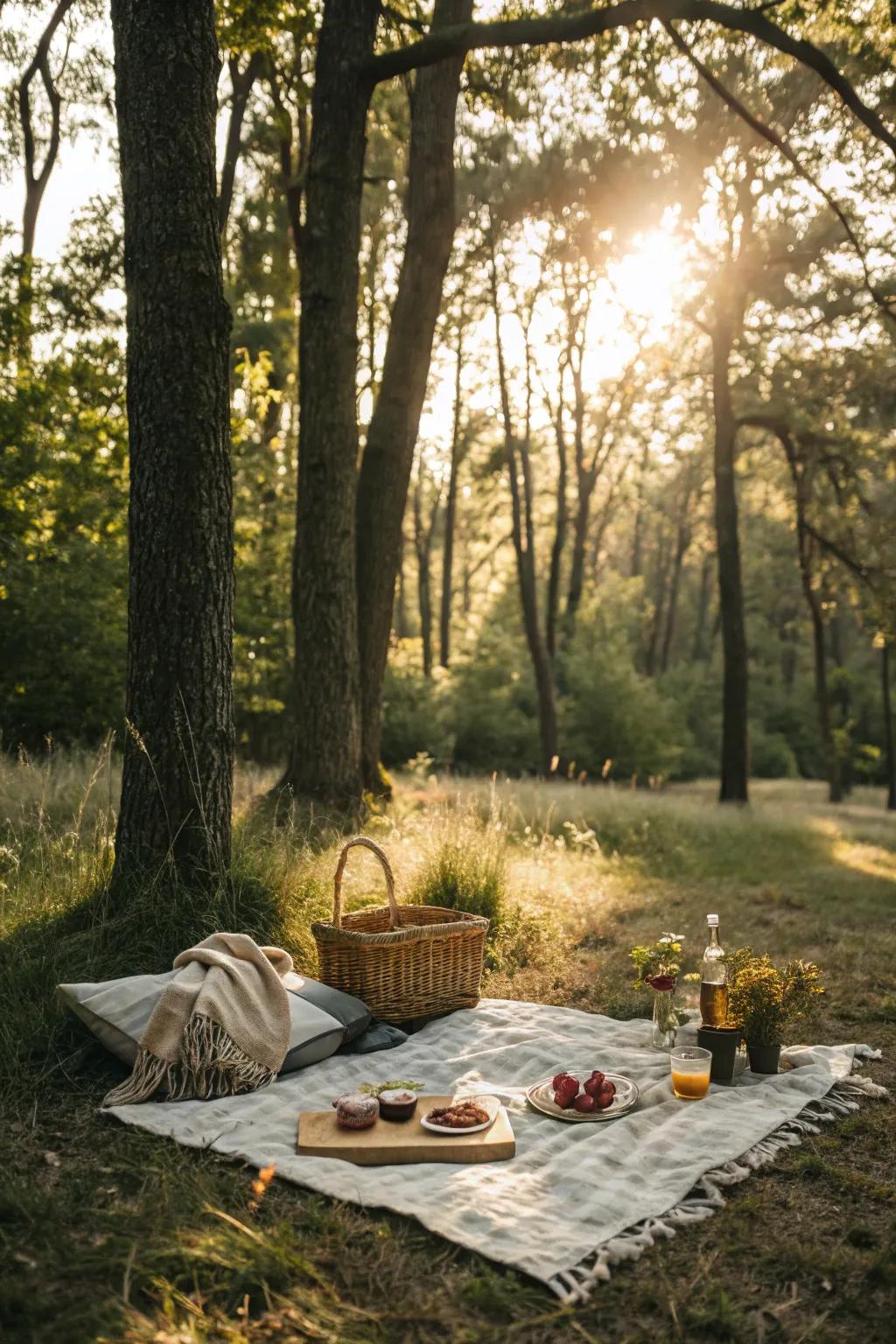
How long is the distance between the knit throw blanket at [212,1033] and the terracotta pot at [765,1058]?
194 cm

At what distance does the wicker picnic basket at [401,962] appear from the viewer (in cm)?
494

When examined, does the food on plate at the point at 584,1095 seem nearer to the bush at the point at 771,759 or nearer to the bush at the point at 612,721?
the bush at the point at 612,721

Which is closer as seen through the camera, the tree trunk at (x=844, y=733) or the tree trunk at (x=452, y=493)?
the tree trunk at (x=452, y=493)

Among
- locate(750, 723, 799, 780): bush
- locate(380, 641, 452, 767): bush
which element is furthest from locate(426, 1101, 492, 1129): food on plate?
locate(750, 723, 799, 780): bush

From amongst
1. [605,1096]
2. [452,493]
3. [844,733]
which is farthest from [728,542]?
[605,1096]

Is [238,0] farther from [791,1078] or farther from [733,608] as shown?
[733,608]

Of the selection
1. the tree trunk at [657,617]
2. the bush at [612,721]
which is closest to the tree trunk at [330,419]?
the bush at [612,721]

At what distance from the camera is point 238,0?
773 cm

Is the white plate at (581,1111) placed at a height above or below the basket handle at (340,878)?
below

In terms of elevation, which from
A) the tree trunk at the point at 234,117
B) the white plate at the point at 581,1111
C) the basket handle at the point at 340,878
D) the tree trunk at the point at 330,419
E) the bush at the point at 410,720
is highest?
the tree trunk at the point at 234,117

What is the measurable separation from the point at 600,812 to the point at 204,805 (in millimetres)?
6996

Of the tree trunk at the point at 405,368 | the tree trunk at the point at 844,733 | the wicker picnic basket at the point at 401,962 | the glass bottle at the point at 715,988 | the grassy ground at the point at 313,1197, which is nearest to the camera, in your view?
the grassy ground at the point at 313,1197

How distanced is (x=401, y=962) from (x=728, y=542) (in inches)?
476

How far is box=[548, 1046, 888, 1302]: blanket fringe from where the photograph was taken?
2838 millimetres
